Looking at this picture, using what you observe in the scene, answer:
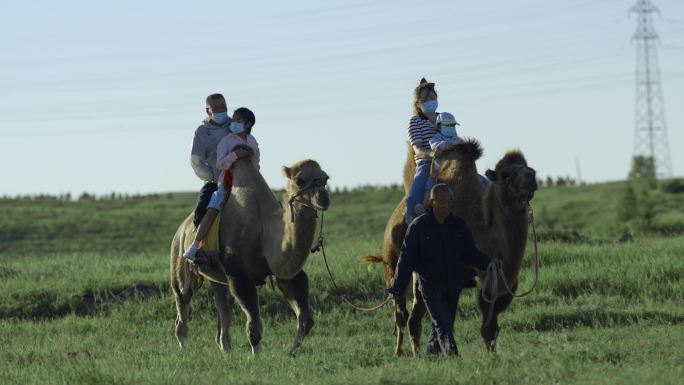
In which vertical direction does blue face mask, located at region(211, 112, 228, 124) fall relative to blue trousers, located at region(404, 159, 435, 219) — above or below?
above

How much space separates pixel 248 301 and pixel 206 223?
1.02 m

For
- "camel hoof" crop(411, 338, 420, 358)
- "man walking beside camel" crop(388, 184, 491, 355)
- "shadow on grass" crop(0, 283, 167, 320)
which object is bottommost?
"camel hoof" crop(411, 338, 420, 358)

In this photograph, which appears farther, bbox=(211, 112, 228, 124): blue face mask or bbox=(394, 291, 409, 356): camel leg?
bbox=(211, 112, 228, 124): blue face mask

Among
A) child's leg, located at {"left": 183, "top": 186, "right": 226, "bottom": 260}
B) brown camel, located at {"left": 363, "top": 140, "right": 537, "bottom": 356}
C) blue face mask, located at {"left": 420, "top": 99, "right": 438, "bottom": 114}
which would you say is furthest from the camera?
child's leg, located at {"left": 183, "top": 186, "right": 226, "bottom": 260}

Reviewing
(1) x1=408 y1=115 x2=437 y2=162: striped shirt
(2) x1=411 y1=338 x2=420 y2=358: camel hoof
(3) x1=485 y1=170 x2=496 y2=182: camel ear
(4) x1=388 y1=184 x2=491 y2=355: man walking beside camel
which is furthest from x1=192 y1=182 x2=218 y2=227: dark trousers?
(4) x1=388 y1=184 x2=491 y2=355: man walking beside camel

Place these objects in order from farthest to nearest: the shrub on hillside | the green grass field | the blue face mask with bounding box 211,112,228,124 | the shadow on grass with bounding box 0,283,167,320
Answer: the shrub on hillside
the shadow on grass with bounding box 0,283,167,320
the blue face mask with bounding box 211,112,228,124
the green grass field

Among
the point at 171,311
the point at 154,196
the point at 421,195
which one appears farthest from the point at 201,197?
the point at 154,196

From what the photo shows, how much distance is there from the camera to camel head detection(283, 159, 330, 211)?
1350cm

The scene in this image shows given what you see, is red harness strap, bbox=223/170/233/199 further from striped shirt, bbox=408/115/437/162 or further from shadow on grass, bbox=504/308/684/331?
shadow on grass, bbox=504/308/684/331

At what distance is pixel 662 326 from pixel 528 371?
17.4ft

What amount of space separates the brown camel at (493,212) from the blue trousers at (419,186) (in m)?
0.16

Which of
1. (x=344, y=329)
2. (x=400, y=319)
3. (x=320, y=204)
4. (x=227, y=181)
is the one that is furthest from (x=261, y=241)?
(x=344, y=329)

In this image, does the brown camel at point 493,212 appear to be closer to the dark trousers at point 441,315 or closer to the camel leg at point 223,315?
the dark trousers at point 441,315

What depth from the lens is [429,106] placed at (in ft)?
46.6
